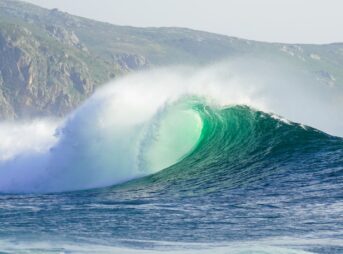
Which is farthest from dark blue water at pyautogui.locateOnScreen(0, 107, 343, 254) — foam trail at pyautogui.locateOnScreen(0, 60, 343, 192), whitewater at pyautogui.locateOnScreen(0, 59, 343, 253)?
foam trail at pyautogui.locateOnScreen(0, 60, 343, 192)

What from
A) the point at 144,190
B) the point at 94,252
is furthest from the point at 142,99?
the point at 94,252

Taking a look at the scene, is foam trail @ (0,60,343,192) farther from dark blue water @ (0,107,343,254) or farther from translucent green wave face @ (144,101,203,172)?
dark blue water @ (0,107,343,254)

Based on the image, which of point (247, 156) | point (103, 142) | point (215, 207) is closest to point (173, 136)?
point (103, 142)

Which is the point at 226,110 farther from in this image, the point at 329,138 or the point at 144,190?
the point at 144,190

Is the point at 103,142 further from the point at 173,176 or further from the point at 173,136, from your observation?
the point at 173,176

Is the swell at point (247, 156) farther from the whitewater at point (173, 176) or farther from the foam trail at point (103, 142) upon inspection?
the foam trail at point (103, 142)

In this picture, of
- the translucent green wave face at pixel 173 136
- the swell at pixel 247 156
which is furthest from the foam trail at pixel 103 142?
the swell at pixel 247 156
